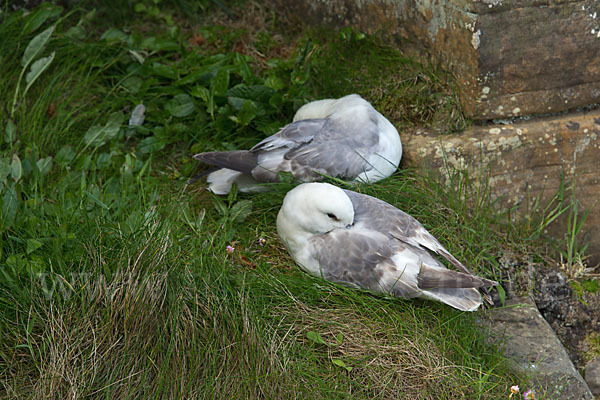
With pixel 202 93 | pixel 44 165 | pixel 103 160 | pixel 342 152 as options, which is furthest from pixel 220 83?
pixel 44 165

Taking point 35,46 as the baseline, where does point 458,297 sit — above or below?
below

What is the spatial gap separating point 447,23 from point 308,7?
1.10 meters

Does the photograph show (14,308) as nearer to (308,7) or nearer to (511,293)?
(511,293)

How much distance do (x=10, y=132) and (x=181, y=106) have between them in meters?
0.79

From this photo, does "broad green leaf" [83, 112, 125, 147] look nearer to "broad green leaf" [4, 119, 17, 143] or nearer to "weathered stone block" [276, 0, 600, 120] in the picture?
"broad green leaf" [4, 119, 17, 143]

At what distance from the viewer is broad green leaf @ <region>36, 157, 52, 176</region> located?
2752 mm

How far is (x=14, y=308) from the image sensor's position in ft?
6.52

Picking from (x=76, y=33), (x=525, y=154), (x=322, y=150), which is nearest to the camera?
(x=322, y=150)

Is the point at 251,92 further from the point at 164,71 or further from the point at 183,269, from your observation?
the point at 183,269

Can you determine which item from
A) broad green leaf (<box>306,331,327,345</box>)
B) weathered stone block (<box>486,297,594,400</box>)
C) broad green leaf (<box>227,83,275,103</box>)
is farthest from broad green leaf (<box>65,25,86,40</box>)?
weathered stone block (<box>486,297,594,400</box>)

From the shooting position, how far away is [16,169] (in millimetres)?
2613

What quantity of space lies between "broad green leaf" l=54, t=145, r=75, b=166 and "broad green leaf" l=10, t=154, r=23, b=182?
243 mm

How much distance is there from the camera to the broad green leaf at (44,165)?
2752mm

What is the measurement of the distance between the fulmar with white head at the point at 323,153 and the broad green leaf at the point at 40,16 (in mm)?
1211
